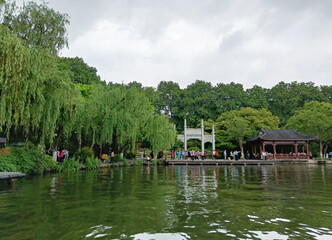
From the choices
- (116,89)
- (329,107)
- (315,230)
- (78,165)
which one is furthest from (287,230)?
(329,107)

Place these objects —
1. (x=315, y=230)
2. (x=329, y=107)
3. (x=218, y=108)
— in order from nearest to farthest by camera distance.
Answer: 1. (x=315, y=230)
2. (x=329, y=107)
3. (x=218, y=108)

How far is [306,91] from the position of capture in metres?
49.1

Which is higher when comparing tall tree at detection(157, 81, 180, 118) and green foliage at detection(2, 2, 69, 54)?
tall tree at detection(157, 81, 180, 118)

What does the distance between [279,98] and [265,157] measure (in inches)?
940

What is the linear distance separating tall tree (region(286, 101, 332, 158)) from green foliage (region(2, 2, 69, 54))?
99.1 ft

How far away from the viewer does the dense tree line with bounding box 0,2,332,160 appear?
32.7 feet

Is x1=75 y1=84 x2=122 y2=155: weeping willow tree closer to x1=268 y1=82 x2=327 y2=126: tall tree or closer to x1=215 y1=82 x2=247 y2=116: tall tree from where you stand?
x1=215 y1=82 x2=247 y2=116: tall tree

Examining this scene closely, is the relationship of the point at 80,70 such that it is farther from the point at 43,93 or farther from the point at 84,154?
the point at 43,93

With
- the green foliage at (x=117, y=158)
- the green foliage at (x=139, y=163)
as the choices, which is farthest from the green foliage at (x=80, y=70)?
the green foliage at (x=117, y=158)

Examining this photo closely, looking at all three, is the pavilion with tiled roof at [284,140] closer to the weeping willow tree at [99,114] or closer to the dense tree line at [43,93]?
the dense tree line at [43,93]

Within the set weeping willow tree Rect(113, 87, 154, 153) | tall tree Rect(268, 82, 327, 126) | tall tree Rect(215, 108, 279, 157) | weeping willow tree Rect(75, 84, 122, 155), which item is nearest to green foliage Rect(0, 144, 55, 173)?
weeping willow tree Rect(75, 84, 122, 155)

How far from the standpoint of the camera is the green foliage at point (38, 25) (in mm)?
11883

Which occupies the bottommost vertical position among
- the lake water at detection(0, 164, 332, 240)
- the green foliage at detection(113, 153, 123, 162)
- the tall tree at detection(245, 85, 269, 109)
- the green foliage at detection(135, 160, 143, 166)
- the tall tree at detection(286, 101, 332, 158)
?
the lake water at detection(0, 164, 332, 240)

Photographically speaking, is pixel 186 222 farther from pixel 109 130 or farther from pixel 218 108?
pixel 218 108
